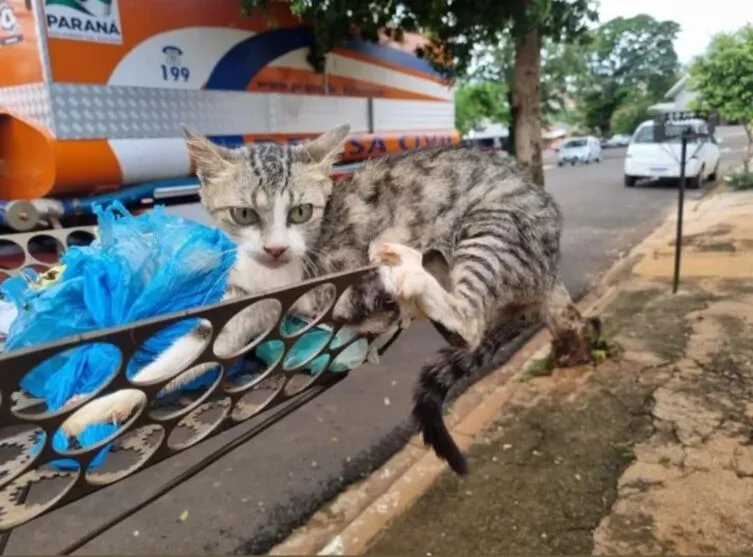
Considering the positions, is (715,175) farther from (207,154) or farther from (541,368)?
(207,154)

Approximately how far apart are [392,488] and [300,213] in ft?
6.40

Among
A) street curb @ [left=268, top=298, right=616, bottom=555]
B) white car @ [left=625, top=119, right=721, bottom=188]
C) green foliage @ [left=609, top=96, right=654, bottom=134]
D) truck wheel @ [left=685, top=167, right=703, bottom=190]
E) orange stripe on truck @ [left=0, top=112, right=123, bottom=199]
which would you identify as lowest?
street curb @ [left=268, top=298, right=616, bottom=555]

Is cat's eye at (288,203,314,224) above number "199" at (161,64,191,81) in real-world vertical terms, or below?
below

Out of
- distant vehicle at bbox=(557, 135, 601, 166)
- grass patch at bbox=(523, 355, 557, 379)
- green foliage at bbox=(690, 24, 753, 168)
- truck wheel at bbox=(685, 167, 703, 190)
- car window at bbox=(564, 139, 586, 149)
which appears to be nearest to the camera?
grass patch at bbox=(523, 355, 557, 379)

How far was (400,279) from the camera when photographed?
1.96 m

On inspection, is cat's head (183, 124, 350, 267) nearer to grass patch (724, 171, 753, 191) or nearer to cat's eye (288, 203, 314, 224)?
cat's eye (288, 203, 314, 224)

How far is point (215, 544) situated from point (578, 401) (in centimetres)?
263

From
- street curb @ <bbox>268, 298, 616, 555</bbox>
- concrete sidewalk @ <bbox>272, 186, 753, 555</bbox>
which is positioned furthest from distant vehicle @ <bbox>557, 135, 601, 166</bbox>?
street curb @ <bbox>268, 298, 616, 555</bbox>

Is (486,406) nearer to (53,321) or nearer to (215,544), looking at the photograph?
(215,544)

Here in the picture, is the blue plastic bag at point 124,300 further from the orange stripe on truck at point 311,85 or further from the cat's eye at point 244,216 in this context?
the orange stripe on truck at point 311,85

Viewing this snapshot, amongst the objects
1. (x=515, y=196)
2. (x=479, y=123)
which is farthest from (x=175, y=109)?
(x=479, y=123)

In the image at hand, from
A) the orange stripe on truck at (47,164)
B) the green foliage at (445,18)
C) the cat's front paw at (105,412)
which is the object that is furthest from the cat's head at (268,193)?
the green foliage at (445,18)

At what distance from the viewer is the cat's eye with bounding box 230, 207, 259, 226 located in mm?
2053

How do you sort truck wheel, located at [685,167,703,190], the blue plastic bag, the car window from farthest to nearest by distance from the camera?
the car window → truck wheel, located at [685,167,703,190] → the blue plastic bag
